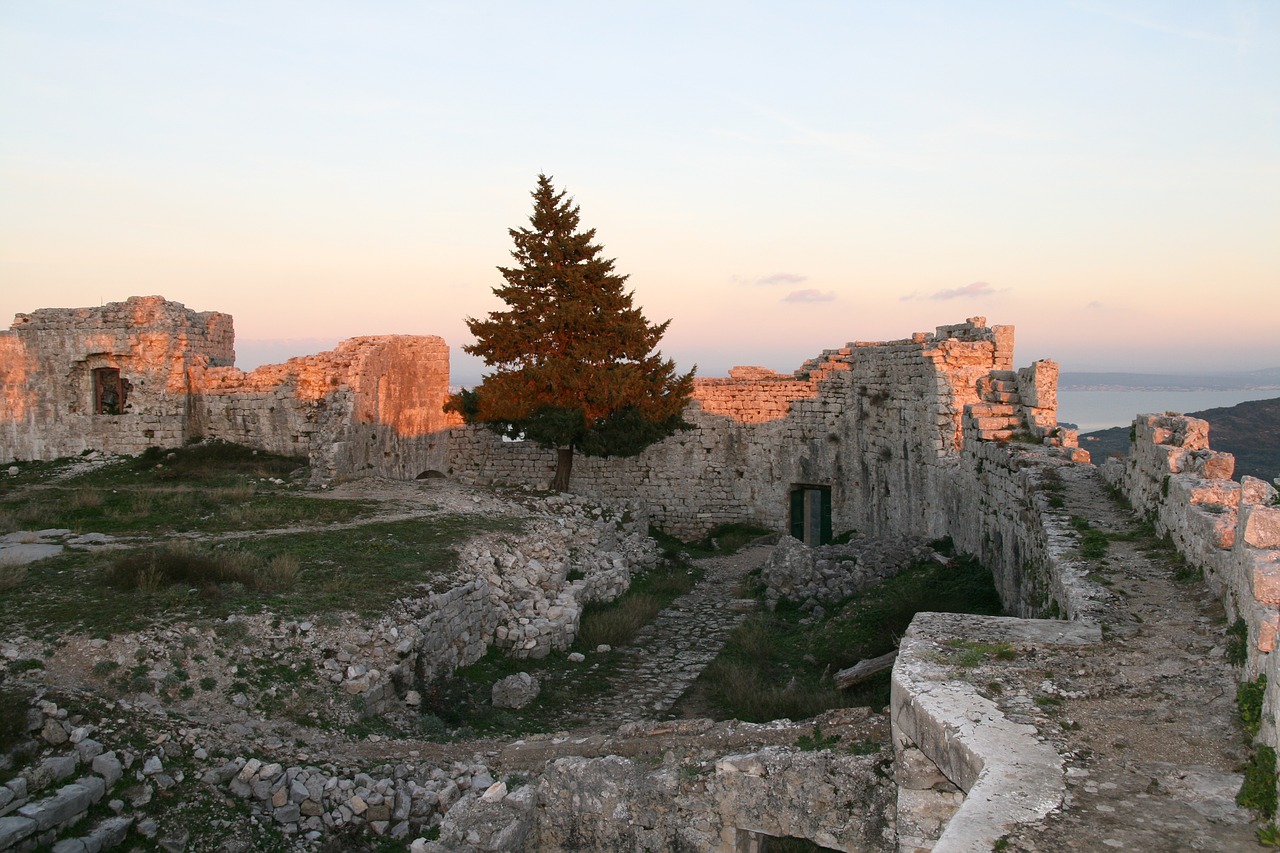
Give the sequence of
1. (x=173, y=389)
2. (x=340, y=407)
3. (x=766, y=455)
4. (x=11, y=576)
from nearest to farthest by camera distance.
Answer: (x=11, y=576)
(x=340, y=407)
(x=173, y=389)
(x=766, y=455)

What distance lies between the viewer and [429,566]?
406 inches

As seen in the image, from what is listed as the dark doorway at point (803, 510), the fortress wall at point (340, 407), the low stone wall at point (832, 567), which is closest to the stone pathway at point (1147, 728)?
the low stone wall at point (832, 567)

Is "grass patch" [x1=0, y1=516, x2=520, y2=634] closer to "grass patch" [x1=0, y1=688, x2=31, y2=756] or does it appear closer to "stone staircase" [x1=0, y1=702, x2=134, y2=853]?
"grass patch" [x1=0, y1=688, x2=31, y2=756]

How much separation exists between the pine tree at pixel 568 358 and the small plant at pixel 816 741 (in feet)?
37.1

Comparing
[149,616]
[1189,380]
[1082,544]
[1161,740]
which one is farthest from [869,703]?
[1189,380]

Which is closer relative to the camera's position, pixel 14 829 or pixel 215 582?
pixel 14 829

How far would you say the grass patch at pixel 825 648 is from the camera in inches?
321

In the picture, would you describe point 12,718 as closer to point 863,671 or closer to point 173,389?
→ point 863,671

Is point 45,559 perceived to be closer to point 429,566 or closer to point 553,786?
point 429,566

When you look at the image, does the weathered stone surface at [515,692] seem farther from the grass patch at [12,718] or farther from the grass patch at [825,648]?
the grass patch at [12,718]

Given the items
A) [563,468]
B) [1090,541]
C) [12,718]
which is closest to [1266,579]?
[1090,541]

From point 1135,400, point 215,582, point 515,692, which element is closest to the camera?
point 215,582

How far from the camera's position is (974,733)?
3963 mm

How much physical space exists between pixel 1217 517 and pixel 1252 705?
1989mm
